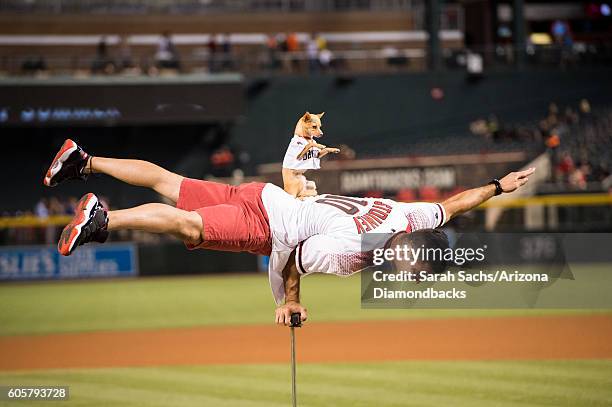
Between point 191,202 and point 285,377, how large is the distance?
13.9 feet

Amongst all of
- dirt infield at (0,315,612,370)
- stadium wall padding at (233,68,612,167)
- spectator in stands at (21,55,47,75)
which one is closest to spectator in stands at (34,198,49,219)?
spectator in stands at (21,55,47,75)

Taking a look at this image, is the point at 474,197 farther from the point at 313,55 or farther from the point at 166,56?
the point at 313,55

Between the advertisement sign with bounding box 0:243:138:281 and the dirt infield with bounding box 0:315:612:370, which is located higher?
the advertisement sign with bounding box 0:243:138:281

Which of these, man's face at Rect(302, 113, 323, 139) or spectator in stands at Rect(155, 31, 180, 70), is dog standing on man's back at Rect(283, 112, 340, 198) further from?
spectator in stands at Rect(155, 31, 180, 70)

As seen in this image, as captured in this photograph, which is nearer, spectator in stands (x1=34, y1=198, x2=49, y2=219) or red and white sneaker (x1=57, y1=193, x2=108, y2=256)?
red and white sneaker (x1=57, y1=193, x2=108, y2=256)

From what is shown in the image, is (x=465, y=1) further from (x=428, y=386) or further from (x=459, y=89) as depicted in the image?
(x=428, y=386)

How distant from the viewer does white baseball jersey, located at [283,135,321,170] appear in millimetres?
6684

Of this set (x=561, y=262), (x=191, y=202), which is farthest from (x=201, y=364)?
(x=561, y=262)

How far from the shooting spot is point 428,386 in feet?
31.7

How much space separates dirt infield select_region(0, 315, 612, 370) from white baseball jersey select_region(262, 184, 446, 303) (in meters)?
4.36

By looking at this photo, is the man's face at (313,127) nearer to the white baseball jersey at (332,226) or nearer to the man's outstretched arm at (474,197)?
the white baseball jersey at (332,226)

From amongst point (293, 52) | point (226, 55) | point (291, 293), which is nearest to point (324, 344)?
point (291, 293)

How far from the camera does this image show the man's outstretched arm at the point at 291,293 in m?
6.41

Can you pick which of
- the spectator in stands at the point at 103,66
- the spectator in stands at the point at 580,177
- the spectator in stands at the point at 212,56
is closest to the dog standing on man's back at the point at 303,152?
the spectator in stands at the point at 580,177
